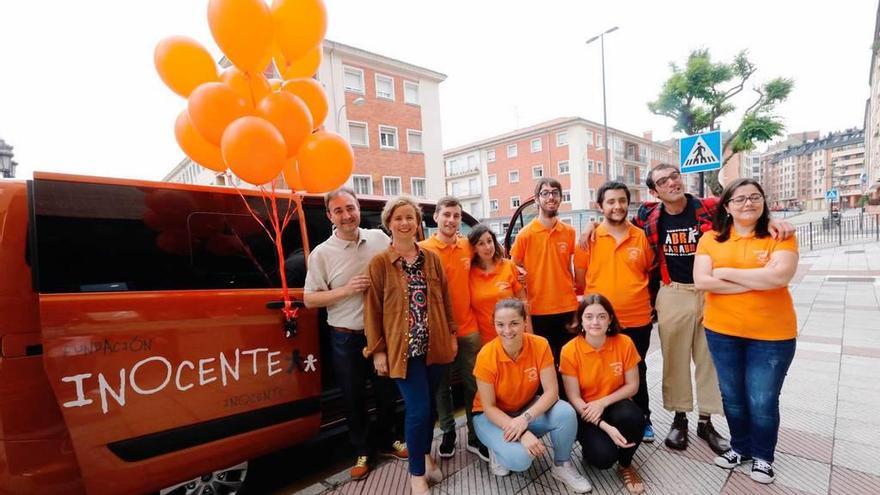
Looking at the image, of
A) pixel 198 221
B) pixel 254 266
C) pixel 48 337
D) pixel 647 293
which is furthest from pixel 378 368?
pixel 647 293

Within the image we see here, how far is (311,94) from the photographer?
121 inches

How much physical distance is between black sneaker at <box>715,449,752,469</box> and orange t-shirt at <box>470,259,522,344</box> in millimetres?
1510

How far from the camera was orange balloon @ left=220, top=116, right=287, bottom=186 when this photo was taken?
2340mm

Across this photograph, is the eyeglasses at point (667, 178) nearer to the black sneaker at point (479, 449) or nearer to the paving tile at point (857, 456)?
the paving tile at point (857, 456)

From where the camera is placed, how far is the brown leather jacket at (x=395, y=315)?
238 centimetres

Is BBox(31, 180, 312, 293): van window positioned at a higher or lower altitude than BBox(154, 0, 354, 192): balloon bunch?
lower

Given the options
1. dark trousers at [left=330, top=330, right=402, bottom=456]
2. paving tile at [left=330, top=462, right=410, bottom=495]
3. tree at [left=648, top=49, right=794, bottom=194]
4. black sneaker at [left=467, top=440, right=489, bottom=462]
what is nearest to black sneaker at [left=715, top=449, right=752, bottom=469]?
black sneaker at [left=467, top=440, right=489, bottom=462]

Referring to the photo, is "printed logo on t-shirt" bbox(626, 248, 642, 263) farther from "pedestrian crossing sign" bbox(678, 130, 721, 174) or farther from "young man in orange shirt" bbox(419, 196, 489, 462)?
"pedestrian crossing sign" bbox(678, 130, 721, 174)

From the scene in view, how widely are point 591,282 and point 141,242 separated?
2716 millimetres

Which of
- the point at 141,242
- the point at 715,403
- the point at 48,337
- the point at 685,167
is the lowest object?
the point at 715,403

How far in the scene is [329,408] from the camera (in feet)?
9.39

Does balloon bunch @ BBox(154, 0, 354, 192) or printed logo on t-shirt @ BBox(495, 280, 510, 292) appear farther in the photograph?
printed logo on t-shirt @ BBox(495, 280, 510, 292)

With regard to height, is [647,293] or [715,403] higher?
[647,293]

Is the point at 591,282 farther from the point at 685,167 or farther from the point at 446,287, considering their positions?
the point at 685,167
